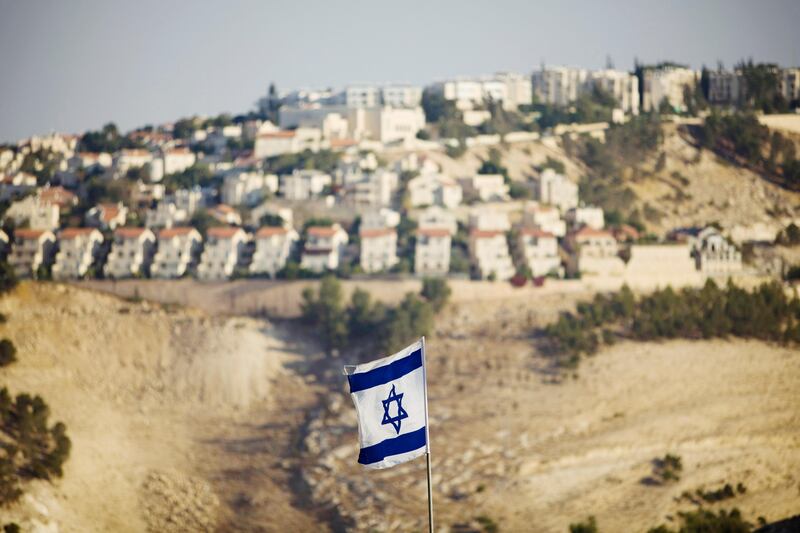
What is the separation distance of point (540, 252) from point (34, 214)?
20.2m

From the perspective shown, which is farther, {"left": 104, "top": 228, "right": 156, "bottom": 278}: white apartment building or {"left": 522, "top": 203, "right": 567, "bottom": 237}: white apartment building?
{"left": 522, "top": 203, "right": 567, "bottom": 237}: white apartment building

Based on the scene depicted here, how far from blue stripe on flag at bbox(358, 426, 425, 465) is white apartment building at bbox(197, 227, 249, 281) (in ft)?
118

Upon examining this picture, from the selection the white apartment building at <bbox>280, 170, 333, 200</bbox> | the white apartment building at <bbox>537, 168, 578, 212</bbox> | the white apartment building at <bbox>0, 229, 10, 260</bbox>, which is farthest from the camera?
the white apartment building at <bbox>537, 168, 578, 212</bbox>

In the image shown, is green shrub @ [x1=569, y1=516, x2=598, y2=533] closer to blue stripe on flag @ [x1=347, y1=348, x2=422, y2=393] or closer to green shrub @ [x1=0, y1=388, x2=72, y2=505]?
green shrub @ [x1=0, y1=388, x2=72, y2=505]

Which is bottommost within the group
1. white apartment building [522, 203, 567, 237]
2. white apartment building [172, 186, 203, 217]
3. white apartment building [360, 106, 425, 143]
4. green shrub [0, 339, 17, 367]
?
green shrub [0, 339, 17, 367]

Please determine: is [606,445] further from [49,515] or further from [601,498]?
[49,515]

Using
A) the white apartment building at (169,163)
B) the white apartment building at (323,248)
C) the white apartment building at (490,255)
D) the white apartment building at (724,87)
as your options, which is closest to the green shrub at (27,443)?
the white apartment building at (323,248)

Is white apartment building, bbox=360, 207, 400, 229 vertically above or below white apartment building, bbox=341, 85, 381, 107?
below

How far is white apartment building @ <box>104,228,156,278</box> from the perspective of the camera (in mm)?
54719

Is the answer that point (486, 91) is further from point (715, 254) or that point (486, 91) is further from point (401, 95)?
point (715, 254)

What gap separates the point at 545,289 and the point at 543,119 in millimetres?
24754

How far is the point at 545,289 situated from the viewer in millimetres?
Result: 51062

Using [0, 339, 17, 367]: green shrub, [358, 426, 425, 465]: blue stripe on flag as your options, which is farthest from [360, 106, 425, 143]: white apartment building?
[358, 426, 425, 465]: blue stripe on flag

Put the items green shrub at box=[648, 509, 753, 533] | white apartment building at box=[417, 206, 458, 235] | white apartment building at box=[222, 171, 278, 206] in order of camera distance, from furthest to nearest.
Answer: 1. white apartment building at box=[222, 171, 278, 206]
2. white apartment building at box=[417, 206, 458, 235]
3. green shrub at box=[648, 509, 753, 533]
